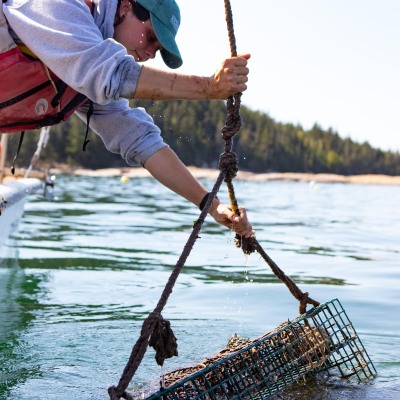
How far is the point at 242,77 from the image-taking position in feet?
10.3

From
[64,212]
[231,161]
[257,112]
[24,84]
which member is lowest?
[64,212]

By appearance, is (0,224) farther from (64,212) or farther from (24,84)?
(64,212)

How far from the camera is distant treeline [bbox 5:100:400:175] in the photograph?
340 ft

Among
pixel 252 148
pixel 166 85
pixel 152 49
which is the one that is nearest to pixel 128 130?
pixel 152 49

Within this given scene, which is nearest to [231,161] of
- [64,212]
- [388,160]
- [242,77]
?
[242,77]

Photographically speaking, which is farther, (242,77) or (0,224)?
(0,224)

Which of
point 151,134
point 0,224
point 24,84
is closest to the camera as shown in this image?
point 24,84

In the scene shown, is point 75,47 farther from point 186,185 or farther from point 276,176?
point 276,176

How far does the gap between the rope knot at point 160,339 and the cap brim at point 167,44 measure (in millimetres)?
1283

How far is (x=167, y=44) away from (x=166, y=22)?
3.9 inches

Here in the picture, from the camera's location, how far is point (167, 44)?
3.48 metres

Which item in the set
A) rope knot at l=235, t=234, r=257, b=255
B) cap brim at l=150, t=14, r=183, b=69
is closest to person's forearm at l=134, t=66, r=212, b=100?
cap brim at l=150, t=14, r=183, b=69

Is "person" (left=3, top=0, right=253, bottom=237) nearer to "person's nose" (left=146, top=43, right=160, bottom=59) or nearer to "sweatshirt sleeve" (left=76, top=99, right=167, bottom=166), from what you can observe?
"person's nose" (left=146, top=43, right=160, bottom=59)

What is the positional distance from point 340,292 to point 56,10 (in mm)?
5248
